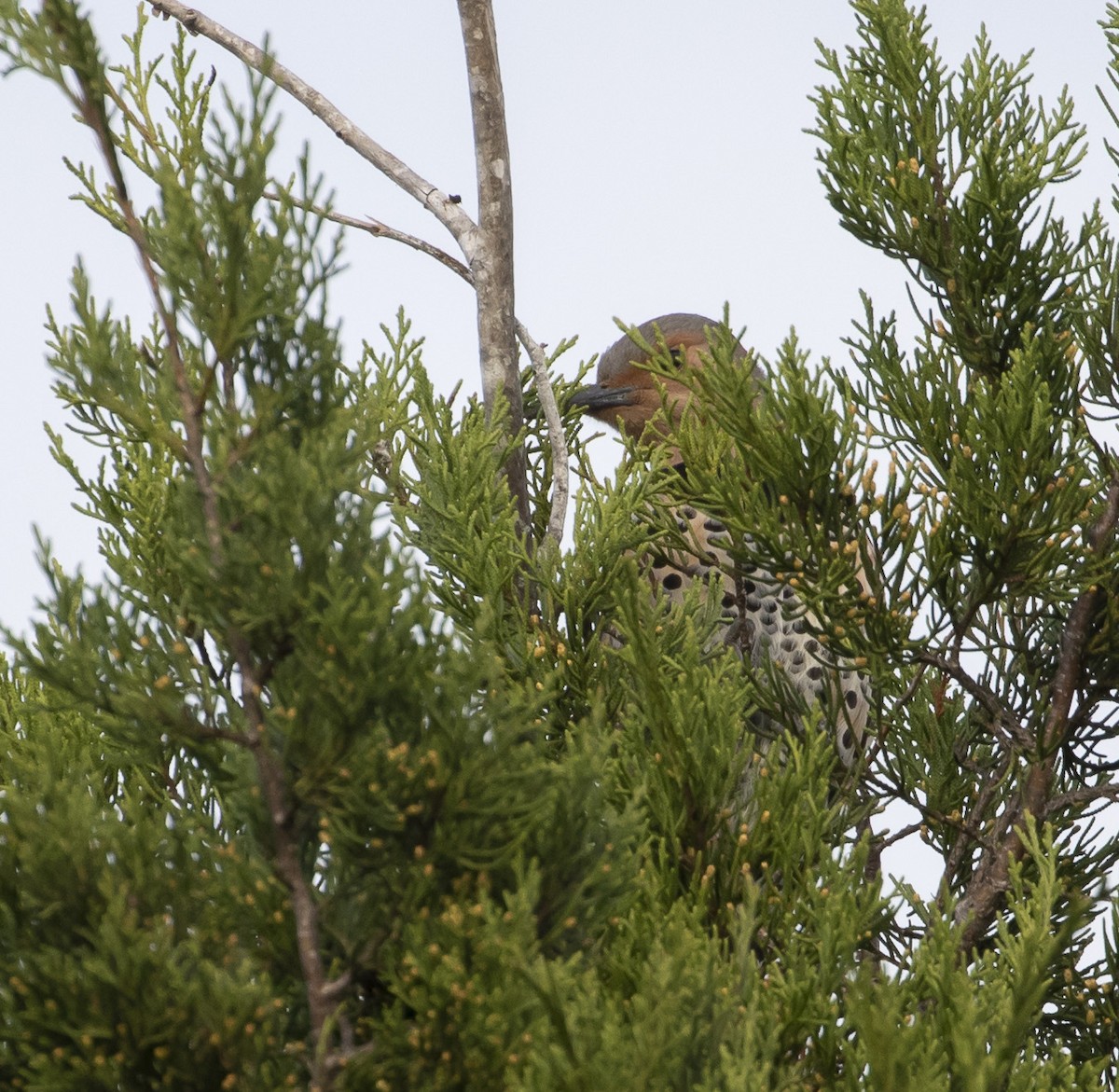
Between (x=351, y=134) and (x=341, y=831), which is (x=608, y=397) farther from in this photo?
(x=341, y=831)

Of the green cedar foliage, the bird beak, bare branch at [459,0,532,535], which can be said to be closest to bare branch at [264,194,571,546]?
bare branch at [459,0,532,535]

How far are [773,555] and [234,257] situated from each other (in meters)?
1.28

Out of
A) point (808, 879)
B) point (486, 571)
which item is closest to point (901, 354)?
point (486, 571)

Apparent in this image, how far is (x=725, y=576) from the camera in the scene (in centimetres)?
401

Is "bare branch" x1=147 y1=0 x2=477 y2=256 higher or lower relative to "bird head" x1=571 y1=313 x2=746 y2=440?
lower

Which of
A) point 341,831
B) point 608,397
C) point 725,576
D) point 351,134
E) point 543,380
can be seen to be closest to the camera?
point 341,831

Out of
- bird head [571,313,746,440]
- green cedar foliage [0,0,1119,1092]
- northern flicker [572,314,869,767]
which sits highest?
bird head [571,313,746,440]

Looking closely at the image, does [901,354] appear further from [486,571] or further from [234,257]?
[234,257]

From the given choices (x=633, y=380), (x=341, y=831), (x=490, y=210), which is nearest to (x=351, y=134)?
(x=490, y=210)

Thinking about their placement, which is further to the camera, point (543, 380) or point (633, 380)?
point (633, 380)

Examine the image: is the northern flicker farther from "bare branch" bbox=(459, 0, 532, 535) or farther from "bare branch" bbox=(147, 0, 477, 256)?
"bare branch" bbox=(147, 0, 477, 256)

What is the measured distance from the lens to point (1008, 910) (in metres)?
2.96

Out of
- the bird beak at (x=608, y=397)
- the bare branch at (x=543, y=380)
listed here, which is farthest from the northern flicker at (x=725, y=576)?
the bare branch at (x=543, y=380)

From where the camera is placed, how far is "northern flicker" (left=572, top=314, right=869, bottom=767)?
2914 millimetres
